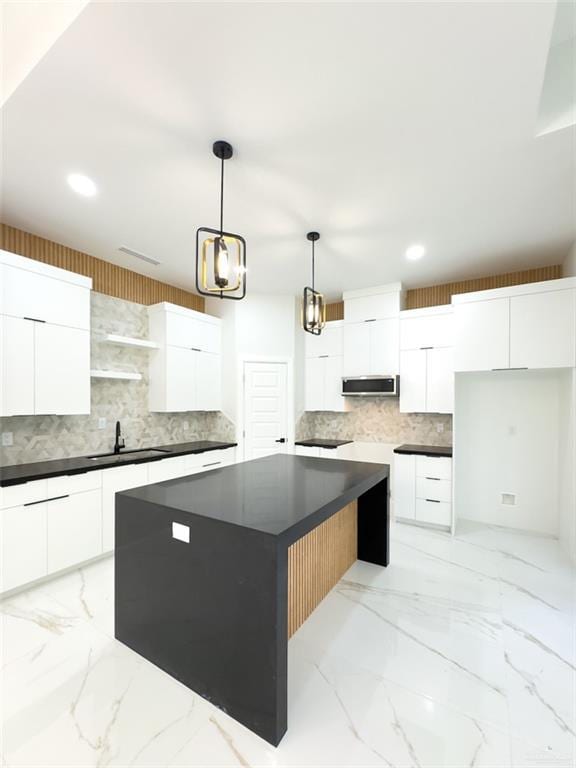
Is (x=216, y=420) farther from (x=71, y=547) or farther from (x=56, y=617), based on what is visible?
(x=56, y=617)

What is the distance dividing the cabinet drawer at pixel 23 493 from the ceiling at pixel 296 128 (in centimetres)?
208

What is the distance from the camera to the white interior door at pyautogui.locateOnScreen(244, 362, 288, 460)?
4551mm

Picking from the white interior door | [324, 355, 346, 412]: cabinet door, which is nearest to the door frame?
the white interior door

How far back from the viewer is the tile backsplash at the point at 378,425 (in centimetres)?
429

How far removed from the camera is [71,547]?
8.77 feet

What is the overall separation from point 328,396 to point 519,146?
334 centimetres

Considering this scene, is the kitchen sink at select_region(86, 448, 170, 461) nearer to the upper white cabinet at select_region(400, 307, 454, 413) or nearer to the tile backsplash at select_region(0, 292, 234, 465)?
the tile backsplash at select_region(0, 292, 234, 465)

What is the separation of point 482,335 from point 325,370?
6.65ft

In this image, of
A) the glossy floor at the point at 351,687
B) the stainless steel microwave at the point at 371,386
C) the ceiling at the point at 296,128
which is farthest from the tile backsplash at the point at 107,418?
the stainless steel microwave at the point at 371,386

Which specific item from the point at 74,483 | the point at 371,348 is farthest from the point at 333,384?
the point at 74,483

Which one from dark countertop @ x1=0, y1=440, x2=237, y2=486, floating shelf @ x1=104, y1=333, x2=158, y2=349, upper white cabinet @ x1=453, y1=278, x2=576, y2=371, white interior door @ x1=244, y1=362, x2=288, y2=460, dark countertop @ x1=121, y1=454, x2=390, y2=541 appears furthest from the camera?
white interior door @ x1=244, y1=362, x2=288, y2=460

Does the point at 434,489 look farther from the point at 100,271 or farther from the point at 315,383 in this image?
the point at 100,271

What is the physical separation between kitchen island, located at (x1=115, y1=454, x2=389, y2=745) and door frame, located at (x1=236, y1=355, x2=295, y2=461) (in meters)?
2.19

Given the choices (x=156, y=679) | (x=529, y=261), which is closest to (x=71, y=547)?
(x=156, y=679)
